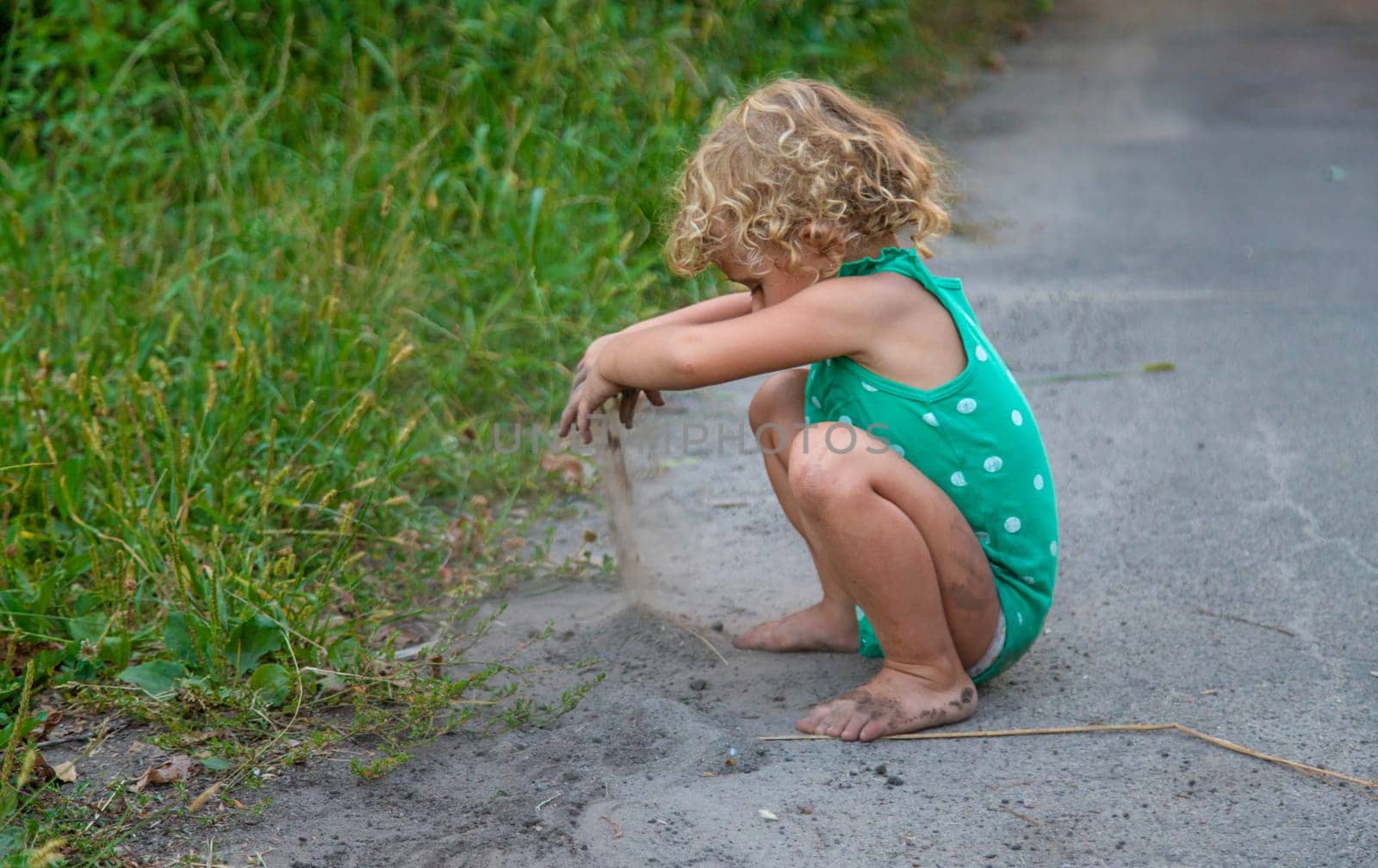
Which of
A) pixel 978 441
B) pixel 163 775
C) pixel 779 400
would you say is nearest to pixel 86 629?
pixel 163 775

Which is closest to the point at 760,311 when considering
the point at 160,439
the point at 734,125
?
the point at 734,125

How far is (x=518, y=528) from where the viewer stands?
10.6 feet

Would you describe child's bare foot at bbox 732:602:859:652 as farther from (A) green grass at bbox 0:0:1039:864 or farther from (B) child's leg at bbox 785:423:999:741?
(A) green grass at bbox 0:0:1039:864

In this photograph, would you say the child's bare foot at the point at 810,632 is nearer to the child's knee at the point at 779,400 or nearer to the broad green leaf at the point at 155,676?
the child's knee at the point at 779,400

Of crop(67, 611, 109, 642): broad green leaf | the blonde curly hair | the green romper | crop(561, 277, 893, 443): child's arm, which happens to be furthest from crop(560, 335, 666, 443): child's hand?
crop(67, 611, 109, 642): broad green leaf

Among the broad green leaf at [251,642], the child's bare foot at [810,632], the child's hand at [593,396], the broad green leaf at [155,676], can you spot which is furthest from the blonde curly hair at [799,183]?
the broad green leaf at [155,676]

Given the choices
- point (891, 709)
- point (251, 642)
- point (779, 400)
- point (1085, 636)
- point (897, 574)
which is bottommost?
point (1085, 636)

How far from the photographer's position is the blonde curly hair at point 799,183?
225 centimetres

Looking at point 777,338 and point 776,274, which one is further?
point 776,274

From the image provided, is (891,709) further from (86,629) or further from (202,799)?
(86,629)

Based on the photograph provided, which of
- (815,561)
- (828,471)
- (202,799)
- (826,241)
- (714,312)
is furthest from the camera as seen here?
(815,561)

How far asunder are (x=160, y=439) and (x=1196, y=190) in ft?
14.5

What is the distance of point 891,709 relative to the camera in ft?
7.52

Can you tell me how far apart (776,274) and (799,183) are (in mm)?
170
